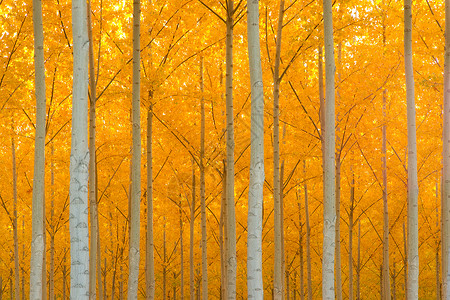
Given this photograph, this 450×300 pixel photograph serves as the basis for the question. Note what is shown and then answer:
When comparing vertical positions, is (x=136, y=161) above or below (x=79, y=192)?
above

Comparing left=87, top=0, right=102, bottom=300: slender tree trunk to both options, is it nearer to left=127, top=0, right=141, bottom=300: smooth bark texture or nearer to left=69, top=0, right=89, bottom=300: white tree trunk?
left=127, top=0, right=141, bottom=300: smooth bark texture

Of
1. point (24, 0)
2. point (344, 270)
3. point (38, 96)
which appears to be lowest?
point (344, 270)

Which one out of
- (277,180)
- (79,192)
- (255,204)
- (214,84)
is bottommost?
(255,204)

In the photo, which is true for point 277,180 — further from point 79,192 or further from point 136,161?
point 79,192

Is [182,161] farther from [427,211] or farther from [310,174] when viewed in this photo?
[427,211]

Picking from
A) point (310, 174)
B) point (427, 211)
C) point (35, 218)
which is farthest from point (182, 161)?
point (427, 211)

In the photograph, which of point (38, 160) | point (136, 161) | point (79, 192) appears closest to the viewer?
point (79, 192)

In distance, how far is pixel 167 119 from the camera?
434 inches

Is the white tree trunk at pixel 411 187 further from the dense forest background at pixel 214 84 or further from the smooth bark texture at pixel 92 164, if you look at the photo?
the smooth bark texture at pixel 92 164

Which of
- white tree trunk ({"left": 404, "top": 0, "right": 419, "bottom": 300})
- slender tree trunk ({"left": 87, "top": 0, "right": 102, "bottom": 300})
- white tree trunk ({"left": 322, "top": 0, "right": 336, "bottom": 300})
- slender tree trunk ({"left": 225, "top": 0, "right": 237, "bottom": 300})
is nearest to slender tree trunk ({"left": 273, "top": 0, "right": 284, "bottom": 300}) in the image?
slender tree trunk ({"left": 225, "top": 0, "right": 237, "bottom": 300})

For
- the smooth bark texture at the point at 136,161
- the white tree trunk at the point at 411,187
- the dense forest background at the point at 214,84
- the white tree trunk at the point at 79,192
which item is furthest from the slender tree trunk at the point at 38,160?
the white tree trunk at the point at 411,187

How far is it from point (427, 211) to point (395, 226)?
1.41 meters

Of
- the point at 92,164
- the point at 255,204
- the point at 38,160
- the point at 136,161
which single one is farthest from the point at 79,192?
the point at 92,164

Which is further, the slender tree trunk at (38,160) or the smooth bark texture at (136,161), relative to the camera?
the smooth bark texture at (136,161)
